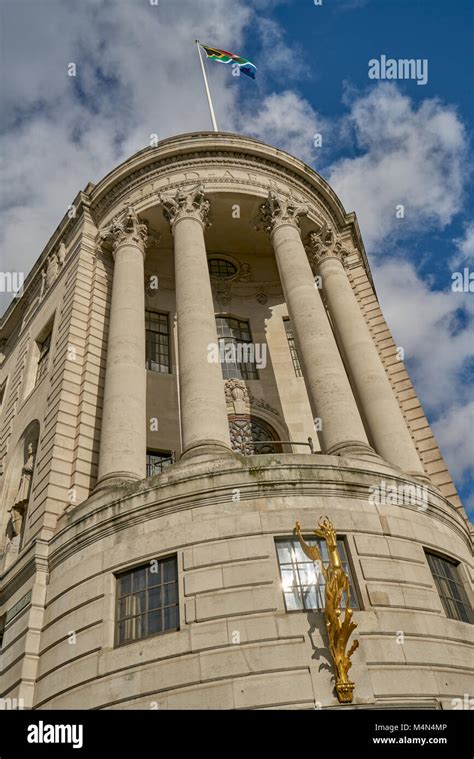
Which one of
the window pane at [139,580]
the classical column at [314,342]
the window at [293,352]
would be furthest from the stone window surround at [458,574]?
the window at [293,352]

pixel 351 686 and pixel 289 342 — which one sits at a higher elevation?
pixel 289 342

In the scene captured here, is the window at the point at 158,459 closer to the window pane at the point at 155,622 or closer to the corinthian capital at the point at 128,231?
the corinthian capital at the point at 128,231

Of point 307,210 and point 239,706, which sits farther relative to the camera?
point 307,210

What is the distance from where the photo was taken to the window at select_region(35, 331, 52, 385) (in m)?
27.8

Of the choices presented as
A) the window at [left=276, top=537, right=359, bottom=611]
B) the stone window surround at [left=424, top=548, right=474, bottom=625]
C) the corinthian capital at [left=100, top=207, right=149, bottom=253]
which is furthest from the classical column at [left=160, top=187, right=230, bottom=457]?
the stone window surround at [left=424, top=548, right=474, bottom=625]

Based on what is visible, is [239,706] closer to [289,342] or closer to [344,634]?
[344,634]

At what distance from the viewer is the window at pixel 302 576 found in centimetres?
1418

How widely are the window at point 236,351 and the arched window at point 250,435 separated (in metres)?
2.65

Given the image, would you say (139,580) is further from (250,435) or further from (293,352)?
(293,352)

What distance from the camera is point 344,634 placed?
12891 mm

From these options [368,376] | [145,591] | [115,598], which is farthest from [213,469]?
[368,376]
